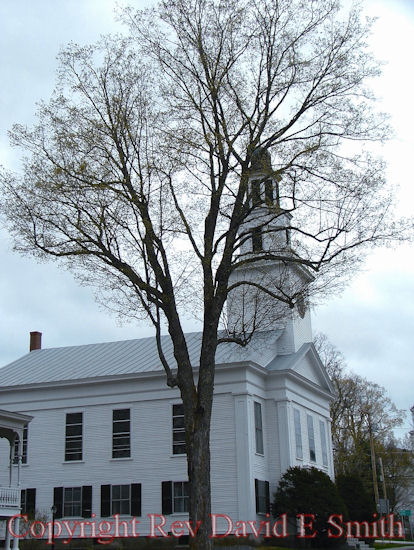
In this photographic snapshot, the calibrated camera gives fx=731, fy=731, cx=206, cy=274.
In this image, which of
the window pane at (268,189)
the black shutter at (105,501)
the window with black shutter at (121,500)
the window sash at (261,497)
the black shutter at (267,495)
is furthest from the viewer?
the black shutter at (105,501)

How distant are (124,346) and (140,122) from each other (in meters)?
20.1

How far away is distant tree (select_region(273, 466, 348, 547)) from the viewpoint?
2931 cm

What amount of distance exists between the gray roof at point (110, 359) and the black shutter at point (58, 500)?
500 centimetres

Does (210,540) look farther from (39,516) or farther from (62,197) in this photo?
(39,516)

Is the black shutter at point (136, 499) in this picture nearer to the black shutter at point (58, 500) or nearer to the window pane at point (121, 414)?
the window pane at point (121, 414)

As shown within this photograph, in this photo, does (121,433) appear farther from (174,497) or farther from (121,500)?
(174,497)

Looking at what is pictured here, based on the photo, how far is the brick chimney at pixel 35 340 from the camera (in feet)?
138

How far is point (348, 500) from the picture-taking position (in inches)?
1383

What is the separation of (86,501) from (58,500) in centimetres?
139

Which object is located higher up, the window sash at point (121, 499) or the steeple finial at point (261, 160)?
the steeple finial at point (261, 160)

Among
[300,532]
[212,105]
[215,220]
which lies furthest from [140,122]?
[300,532]

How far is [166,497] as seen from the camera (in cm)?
3072

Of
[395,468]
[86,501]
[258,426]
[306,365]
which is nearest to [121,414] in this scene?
[86,501]

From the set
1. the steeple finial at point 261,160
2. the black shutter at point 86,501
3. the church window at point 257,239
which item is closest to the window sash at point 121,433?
the black shutter at point 86,501
